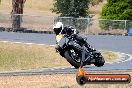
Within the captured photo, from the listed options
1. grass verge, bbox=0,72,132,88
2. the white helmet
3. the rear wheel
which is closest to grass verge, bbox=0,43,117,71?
grass verge, bbox=0,72,132,88

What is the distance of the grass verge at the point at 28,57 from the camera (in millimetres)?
32188

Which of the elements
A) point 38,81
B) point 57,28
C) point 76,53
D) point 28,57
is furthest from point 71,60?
point 28,57

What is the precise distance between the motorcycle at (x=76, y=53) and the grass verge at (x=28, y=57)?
21.3 meters

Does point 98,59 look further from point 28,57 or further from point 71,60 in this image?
point 28,57

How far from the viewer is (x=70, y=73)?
27766mm

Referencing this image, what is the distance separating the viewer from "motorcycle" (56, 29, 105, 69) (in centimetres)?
980

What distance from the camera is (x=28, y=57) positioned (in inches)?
1347

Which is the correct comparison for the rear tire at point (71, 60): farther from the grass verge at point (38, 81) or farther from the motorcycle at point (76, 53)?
the grass verge at point (38, 81)

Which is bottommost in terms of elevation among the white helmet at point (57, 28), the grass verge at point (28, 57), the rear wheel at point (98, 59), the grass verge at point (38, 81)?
the grass verge at point (28, 57)

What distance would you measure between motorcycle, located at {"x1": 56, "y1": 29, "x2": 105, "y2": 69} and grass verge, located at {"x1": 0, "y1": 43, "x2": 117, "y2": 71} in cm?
2132

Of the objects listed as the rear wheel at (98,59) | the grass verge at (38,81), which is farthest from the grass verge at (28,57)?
the rear wheel at (98,59)

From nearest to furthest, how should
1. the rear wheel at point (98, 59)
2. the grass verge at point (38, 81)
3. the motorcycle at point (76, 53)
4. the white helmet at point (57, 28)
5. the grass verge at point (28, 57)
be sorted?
the white helmet at point (57, 28), the motorcycle at point (76, 53), the rear wheel at point (98, 59), the grass verge at point (38, 81), the grass verge at point (28, 57)

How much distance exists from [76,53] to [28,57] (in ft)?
79.7

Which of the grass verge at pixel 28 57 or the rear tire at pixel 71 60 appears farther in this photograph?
the grass verge at pixel 28 57
